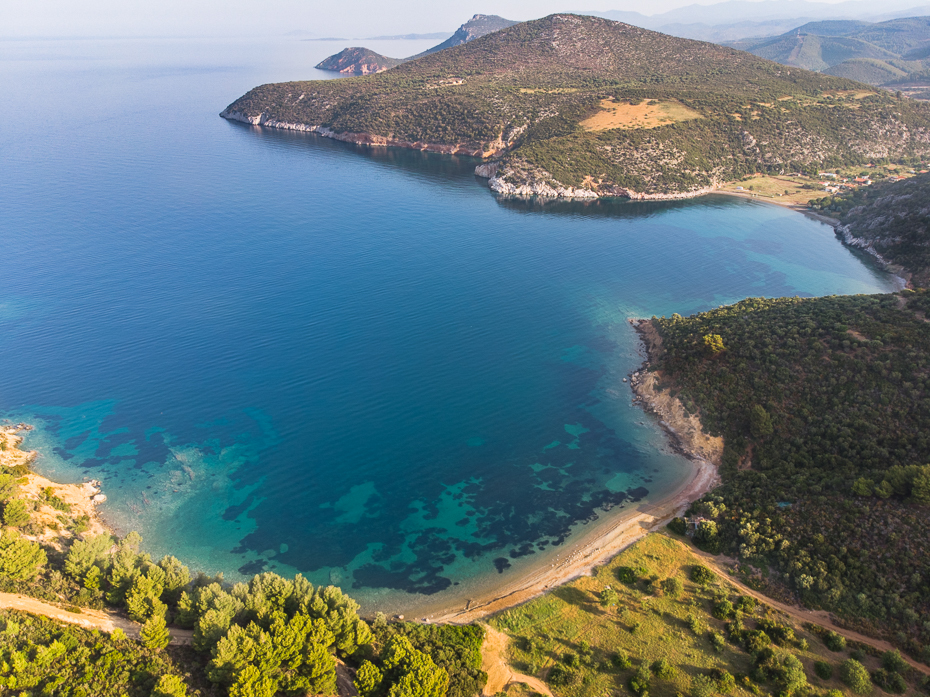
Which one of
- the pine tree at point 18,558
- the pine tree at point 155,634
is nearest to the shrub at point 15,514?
the pine tree at point 18,558

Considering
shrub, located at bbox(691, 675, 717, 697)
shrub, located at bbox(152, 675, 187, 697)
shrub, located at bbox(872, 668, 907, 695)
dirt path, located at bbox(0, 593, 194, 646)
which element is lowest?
shrub, located at bbox(691, 675, 717, 697)

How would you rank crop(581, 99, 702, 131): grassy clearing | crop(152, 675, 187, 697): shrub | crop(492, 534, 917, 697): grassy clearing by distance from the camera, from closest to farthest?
crop(152, 675, 187, 697): shrub → crop(492, 534, 917, 697): grassy clearing → crop(581, 99, 702, 131): grassy clearing

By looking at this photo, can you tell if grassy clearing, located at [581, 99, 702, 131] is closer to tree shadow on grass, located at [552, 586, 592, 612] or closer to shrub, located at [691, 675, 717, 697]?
tree shadow on grass, located at [552, 586, 592, 612]

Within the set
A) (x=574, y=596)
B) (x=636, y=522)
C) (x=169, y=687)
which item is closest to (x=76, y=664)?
(x=169, y=687)

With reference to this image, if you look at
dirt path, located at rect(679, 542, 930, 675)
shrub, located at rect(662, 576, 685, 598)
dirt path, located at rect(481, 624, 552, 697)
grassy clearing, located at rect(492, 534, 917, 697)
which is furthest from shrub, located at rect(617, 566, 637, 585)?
dirt path, located at rect(481, 624, 552, 697)

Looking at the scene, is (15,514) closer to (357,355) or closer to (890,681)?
(357,355)

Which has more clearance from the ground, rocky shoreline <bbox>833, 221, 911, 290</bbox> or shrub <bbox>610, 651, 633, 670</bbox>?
rocky shoreline <bbox>833, 221, 911, 290</bbox>
